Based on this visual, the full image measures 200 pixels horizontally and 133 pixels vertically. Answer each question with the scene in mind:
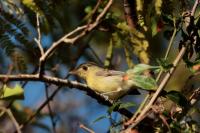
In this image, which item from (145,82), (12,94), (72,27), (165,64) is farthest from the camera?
(72,27)

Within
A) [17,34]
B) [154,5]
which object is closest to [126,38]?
[154,5]

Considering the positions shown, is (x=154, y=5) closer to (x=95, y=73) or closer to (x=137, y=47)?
(x=137, y=47)

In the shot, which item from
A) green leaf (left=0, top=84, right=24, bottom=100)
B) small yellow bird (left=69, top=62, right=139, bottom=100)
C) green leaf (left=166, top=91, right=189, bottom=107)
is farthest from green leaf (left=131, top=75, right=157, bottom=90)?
small yellow bird (left=69, top=62, right=139, bottom=100)

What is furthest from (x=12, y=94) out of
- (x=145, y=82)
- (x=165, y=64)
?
(x=165, y=64)

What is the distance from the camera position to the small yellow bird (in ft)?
11.8

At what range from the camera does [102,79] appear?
400cm

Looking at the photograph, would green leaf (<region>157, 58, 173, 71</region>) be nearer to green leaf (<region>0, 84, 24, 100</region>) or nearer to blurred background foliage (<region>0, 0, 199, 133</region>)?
blurred background foliage (<region>0, 0, 199, 133</region>)

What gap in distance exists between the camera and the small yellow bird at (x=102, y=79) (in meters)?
3.61

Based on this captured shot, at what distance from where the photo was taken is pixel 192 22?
2137 mm

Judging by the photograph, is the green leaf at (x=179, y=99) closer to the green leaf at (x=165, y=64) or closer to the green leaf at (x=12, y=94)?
the green leaf at (x=165, y=64)

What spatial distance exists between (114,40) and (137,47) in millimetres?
233

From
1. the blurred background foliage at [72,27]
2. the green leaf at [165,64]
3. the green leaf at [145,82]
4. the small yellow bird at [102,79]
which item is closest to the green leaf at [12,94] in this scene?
the blurred background foliage at [72,27]

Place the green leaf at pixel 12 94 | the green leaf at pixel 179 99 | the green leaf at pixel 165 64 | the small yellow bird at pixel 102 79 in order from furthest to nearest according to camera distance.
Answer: the small yellow bird at pixel 102 79, the green leaf at pixel 12 94, the green leaf at pixel 179 99, the green leaf at pixel 165 64

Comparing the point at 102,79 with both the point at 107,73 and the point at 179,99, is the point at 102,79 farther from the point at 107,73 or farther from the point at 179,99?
the point at 179,99
